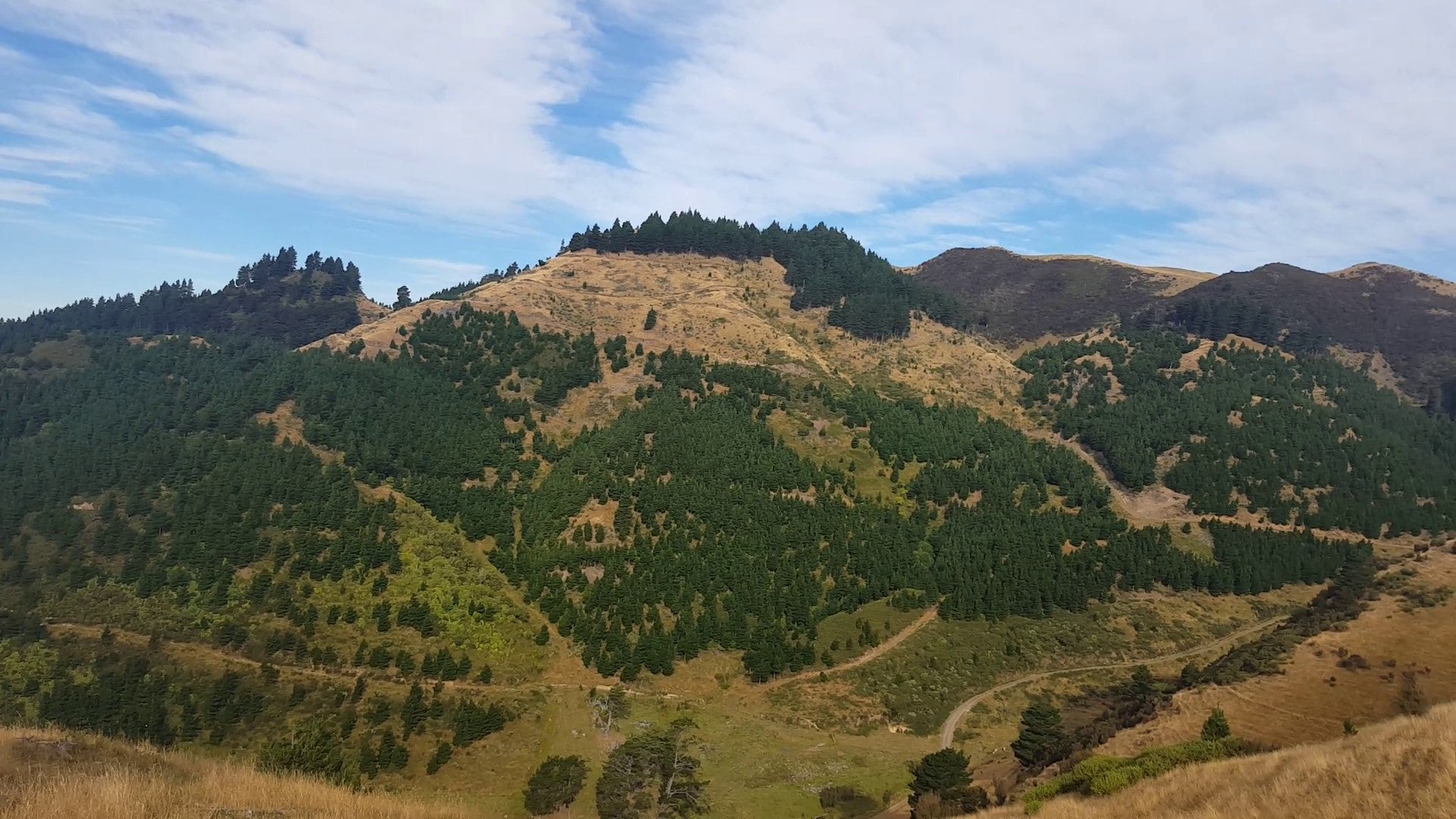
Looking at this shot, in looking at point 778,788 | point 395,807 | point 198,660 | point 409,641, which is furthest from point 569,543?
point 395,807

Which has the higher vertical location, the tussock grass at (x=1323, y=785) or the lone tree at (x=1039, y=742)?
the tussock grass at (x=1323, y=785)

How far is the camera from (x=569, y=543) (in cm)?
9038

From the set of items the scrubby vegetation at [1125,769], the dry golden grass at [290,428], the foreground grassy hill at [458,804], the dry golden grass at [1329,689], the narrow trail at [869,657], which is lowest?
the narrow trail at [869,657]

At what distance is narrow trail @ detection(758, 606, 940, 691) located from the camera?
73438mm

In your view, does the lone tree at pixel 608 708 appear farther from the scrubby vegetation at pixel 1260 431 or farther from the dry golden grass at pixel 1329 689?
the scrubby vegetation at pixel 1260 431

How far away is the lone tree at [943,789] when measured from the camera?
36.6m

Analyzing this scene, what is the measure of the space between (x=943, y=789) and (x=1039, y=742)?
911 centimetres

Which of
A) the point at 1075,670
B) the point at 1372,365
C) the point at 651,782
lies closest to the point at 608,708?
the point at 651,782

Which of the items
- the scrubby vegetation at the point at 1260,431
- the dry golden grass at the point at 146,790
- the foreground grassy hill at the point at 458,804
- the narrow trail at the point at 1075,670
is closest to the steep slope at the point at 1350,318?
A: the scrubby vegetation at the point at 1260,431

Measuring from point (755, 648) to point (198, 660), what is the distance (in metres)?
54.7

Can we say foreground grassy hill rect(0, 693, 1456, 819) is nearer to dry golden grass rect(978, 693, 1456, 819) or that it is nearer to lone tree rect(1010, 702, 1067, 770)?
dry golden grass rect(978, 693, 1456, 819)

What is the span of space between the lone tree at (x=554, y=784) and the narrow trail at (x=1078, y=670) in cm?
3192

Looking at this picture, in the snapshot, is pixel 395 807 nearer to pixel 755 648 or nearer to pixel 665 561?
pixel 755 648

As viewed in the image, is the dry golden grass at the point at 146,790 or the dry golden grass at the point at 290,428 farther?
the dry golden grass at the point at 290,428
